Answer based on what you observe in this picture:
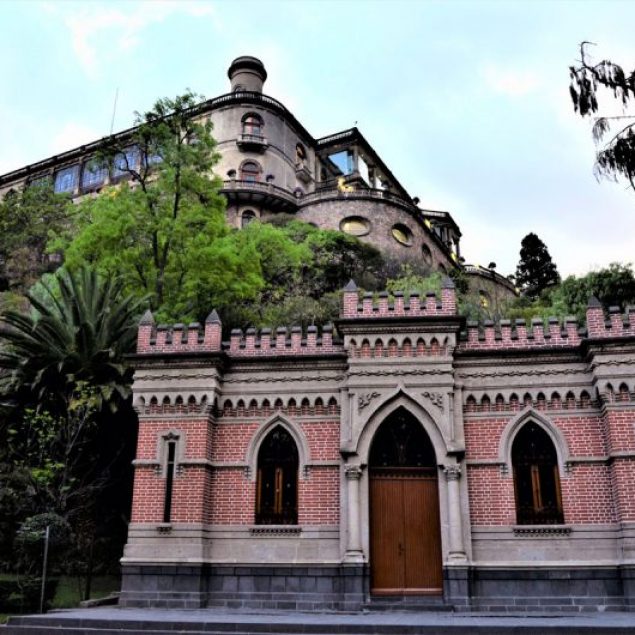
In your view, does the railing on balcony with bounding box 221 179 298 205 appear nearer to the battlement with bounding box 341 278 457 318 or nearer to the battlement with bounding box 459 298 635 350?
the battlement with bounding box 341 278 457 318

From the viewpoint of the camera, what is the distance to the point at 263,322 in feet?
98.1

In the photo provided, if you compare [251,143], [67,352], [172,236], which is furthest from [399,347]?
[251,143]

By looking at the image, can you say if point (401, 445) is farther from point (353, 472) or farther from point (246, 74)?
point (246, 74)

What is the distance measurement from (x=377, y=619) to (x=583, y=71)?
10.3 metres

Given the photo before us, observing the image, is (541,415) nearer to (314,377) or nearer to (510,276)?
(314,377)

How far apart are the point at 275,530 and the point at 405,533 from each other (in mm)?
2983

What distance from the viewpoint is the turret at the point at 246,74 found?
5944 centimetres

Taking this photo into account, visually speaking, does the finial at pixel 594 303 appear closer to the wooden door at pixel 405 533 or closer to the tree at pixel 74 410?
the wooden door at pixel 405 533

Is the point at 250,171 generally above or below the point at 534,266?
above

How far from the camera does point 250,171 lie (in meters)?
54.2

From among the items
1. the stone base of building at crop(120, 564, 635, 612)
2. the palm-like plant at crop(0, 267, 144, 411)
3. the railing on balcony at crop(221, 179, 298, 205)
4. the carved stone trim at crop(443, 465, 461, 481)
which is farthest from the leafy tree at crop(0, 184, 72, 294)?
the carved stone trim at crop(443, 465, 461, 481)

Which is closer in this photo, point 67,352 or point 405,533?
point 405,533

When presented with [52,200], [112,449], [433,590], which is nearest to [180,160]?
[112,449]

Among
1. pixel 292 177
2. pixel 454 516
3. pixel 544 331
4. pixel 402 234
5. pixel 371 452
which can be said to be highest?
pixel 292 177
